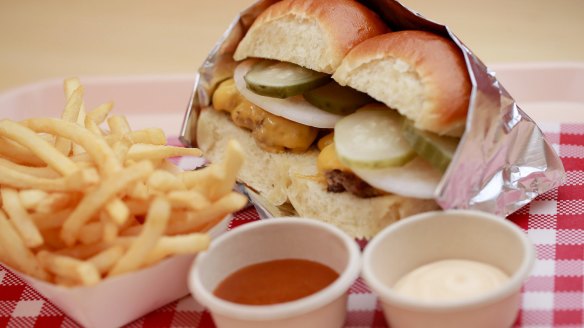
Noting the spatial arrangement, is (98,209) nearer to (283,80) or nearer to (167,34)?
(283,80)

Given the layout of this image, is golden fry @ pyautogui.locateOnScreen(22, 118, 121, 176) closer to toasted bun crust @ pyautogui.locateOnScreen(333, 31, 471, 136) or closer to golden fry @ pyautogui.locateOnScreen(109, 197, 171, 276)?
golden fry @ pyautogui.locateOnScreen(109, 197, 171, 276)

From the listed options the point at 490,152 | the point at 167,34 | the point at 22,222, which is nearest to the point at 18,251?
the point at 22,222

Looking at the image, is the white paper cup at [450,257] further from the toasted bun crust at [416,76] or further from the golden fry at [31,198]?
the golden fry at [31,198]

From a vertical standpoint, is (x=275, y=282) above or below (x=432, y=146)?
below

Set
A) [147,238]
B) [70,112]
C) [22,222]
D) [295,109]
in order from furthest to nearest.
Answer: [295,109] → [70,112] → [22,222] → [147,238]

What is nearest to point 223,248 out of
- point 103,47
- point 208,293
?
point 208,293

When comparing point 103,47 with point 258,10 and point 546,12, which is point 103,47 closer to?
point 258,10

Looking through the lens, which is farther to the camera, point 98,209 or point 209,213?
point 209,213

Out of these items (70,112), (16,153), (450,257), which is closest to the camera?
(450,257)

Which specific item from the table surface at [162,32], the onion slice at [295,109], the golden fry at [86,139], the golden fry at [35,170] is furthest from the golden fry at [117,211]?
the table surface at [162,32]
